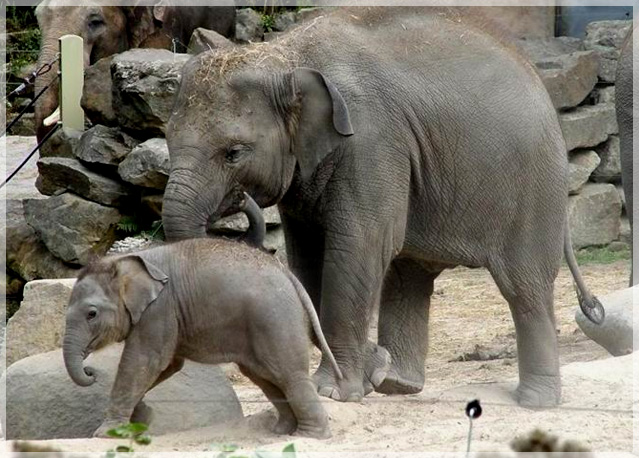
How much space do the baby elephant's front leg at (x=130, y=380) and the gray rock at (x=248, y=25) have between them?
6.78 meters

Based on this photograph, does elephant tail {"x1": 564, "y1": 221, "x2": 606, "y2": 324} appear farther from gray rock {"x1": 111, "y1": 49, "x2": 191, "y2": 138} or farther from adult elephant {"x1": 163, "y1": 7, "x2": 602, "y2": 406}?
gray rock {"x1": 111, "y1": 49, "x2": 191, "y2": 138}

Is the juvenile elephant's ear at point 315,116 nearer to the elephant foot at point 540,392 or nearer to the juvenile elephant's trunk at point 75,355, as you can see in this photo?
the juvenile elephant's trunk at point 75,355

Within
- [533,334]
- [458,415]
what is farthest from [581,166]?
[458,415]

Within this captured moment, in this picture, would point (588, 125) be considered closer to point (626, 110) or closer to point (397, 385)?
point (626, 110)

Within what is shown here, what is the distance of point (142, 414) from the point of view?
6000 mm

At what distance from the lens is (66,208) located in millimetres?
11133

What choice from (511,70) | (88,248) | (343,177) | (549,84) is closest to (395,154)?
(343,177)

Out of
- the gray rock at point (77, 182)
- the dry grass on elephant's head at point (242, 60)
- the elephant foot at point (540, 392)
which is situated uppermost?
the dry grass on elephant's head at point (242, 60)

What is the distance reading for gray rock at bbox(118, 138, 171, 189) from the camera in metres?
10.6

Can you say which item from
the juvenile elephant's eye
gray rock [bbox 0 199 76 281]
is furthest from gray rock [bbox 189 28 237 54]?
the juvenile elephant's eye

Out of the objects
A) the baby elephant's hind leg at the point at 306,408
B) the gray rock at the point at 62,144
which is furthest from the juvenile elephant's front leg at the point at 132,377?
the gray rock at the point at 62,144

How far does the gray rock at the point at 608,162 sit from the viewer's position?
1300cm

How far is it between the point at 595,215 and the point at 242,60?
673 centimetres

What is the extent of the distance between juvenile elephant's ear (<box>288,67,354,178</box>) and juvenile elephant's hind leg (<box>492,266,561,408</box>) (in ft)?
3.56
